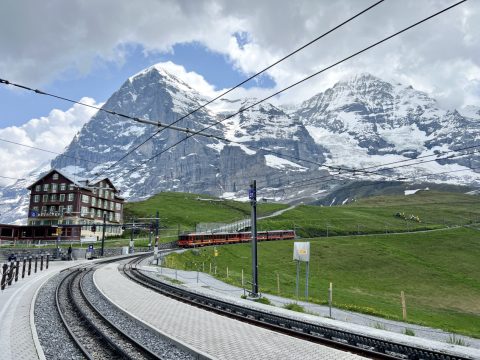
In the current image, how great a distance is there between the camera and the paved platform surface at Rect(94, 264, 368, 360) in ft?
43.6

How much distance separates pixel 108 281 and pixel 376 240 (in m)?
73.0

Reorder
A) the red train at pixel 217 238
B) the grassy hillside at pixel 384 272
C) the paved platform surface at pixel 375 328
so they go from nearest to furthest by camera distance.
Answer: the paved platform surface at pixel 375 328, the grassy hillside at pixel 384 272, the red train at pixel 217 238

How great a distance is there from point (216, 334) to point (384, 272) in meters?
51.0

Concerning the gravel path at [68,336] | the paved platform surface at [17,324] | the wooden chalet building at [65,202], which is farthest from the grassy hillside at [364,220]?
the gravel path at [68,336]

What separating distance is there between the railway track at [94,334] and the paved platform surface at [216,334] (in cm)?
138

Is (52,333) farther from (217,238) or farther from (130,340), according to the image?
(217,238)

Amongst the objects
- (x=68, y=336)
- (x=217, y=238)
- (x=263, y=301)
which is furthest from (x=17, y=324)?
(x=217, y=238)

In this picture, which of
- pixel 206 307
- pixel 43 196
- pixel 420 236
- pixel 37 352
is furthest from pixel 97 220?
pixel 37 352

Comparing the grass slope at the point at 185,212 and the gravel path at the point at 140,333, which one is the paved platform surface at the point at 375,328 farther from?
the grass slope at the point at 185,212

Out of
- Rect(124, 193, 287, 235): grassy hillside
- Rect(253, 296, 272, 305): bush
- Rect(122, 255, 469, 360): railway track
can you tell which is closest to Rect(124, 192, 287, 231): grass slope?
Rect(124, 193, 287, 235): grassy hillside

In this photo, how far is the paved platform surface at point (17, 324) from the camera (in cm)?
1313

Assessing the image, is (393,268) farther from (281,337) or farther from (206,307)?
(281,337)

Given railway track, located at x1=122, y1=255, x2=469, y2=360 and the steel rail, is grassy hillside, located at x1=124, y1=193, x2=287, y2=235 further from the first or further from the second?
the steel rail

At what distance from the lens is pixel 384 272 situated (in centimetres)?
6097
